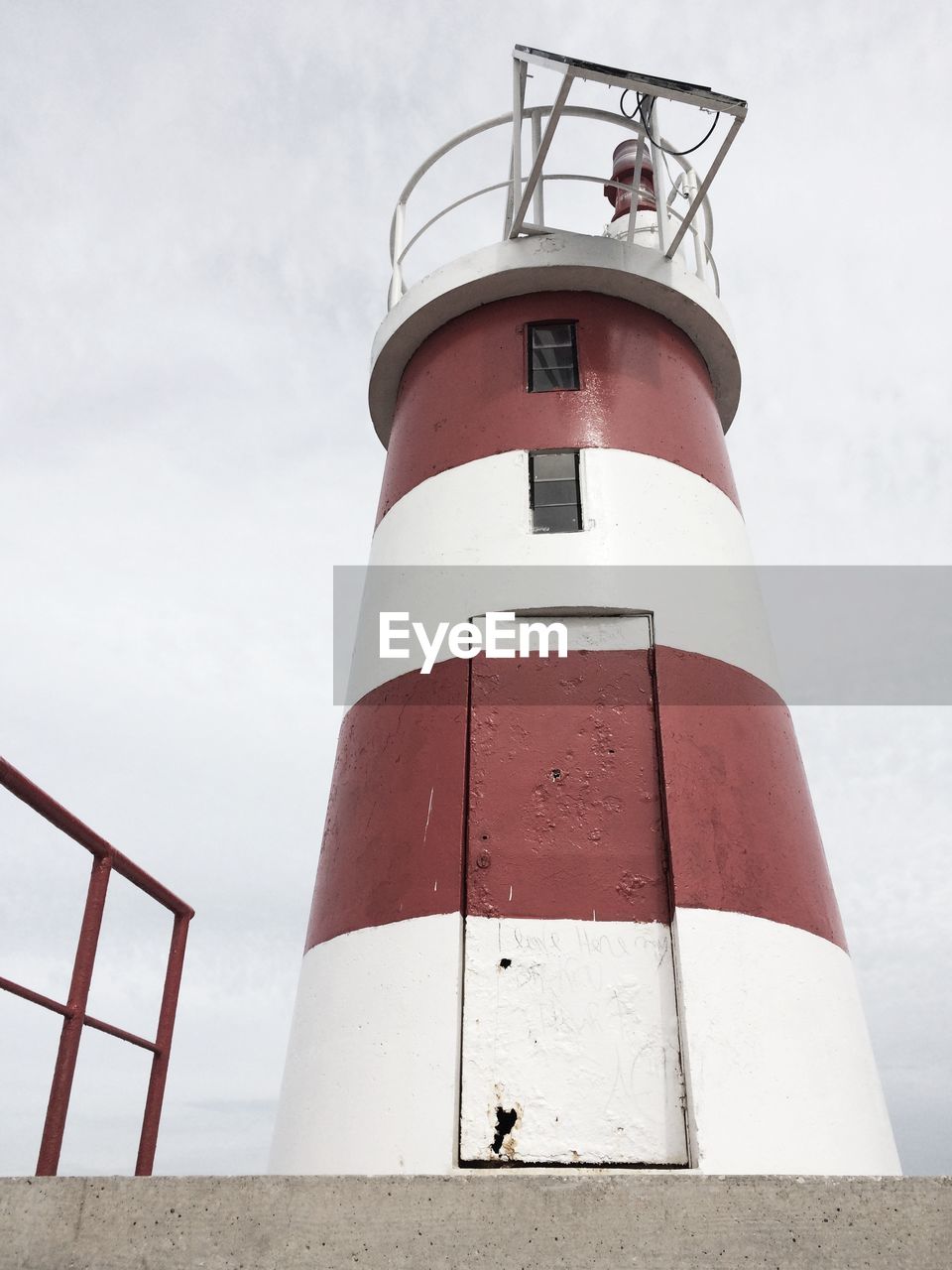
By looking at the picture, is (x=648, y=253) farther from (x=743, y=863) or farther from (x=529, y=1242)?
(x=529, y=1242)

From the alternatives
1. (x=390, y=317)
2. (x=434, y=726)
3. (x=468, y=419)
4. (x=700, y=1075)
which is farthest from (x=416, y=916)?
(x=390, y=317)

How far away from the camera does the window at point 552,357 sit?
228 inches

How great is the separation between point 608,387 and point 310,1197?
4291mm

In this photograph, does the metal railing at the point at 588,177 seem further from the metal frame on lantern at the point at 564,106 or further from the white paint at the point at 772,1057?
the white paint at the point at 772,1057

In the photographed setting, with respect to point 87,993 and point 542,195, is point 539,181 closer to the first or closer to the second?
point 542,195

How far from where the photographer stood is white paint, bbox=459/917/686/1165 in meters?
3.85

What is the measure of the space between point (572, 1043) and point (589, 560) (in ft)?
7.25

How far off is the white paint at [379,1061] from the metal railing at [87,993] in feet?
1.97

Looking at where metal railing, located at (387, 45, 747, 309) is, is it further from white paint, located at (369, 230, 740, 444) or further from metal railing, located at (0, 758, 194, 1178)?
metal railing, located at (0, 758, 194, 1178)

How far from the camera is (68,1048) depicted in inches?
137

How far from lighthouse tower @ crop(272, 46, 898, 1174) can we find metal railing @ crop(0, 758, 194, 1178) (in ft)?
1.99

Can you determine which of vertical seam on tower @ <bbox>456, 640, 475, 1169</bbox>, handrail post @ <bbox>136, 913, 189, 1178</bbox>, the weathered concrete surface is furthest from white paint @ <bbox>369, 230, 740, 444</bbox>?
the weathered concrete surface

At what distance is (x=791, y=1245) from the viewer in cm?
273

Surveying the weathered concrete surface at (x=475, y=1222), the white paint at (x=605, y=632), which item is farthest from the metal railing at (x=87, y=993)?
the white paint at (x=605, y=632)
